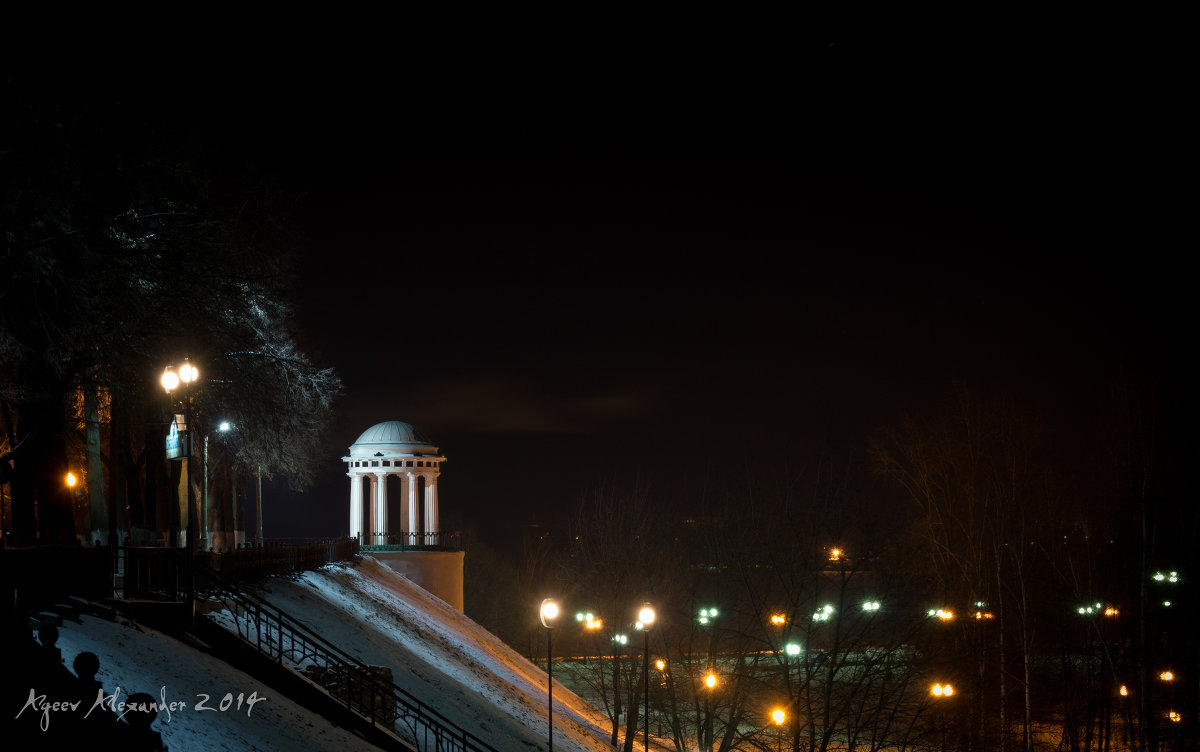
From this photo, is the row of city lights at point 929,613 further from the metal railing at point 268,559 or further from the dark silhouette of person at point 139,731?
the dark silhouette of person at point 139,731

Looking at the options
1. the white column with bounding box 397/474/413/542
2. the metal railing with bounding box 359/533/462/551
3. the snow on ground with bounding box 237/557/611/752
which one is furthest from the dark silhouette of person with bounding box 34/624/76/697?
the white column with bounding box 397/474/413/542

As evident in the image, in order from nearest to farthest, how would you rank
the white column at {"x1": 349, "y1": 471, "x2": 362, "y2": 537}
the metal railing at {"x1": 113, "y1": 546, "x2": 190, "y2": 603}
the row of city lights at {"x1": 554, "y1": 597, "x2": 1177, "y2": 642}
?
the metal railing at {"x1": 113, "y1": 546, "x2": 190, "y2": 603} < the row of city lights at {"x1": 554, "y1": 597, "x2": 1177, "y2": 642} < the white column at {"x1": 349, "y1": 471, "x2": 362, "y2": 537}

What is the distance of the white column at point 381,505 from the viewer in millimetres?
46659

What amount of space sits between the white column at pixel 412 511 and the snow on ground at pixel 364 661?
6.25m

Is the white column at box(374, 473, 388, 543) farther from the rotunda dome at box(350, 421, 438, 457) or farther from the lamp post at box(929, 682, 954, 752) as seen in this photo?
the lamp post at box(929, 682, 954, 752)

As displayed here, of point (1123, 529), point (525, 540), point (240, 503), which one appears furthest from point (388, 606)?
point (525, 540)

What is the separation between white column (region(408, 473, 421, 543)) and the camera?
4634 cm

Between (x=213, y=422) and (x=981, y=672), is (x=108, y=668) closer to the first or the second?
(x=213, y=422)

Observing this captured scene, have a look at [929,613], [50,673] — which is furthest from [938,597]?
[50,673]

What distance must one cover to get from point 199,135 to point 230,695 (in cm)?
1047

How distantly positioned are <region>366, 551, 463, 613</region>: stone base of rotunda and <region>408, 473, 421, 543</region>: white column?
2136mm

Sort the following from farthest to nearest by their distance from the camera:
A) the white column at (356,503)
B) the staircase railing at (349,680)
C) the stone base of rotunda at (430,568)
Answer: the white column at (356,503) < the stone base of rotunda at (430,568) < the staircase railing at (349,680)

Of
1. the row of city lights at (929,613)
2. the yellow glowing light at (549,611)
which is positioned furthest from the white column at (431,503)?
the yellow glowing light at (549,611)

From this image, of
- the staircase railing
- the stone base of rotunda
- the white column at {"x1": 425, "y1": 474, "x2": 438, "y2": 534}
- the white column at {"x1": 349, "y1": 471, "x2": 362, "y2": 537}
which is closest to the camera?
the staircase railing
